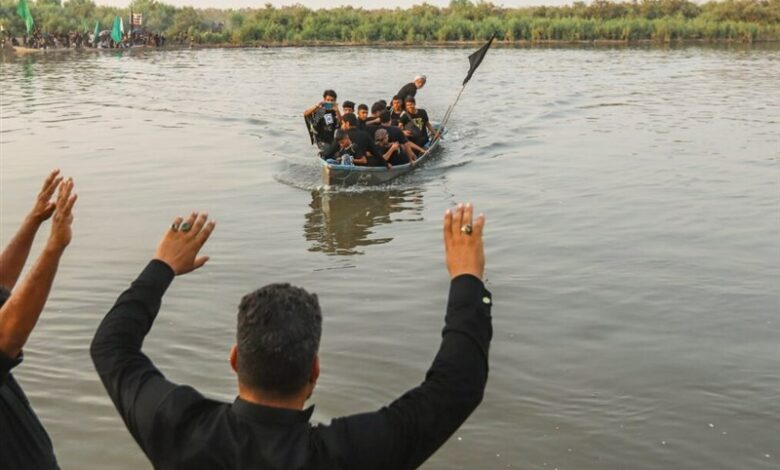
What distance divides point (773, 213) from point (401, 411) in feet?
36.2

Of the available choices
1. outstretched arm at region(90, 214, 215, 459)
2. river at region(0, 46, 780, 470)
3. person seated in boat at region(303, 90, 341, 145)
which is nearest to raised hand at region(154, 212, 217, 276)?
outstretched arm at region(90, 214, 215, 459)

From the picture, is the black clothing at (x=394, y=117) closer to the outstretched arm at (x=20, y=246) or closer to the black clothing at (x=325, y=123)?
the black clothing at (x=325, y=123)

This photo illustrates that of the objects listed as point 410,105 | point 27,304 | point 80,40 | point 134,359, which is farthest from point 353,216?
point 80,40

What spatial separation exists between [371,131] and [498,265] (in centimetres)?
573

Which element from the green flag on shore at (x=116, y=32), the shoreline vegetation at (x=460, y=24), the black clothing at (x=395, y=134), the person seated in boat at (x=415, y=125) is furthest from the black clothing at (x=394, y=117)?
the green flag on shore at (x=116, y=32)

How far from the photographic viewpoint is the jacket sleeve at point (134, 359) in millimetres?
2215

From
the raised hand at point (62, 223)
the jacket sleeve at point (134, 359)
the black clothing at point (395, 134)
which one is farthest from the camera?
the black clothing at point (395, 134)

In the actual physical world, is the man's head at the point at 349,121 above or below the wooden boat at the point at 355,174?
above

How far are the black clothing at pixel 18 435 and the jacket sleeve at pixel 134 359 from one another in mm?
469

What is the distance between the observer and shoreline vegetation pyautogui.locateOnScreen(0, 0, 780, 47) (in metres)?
57.4

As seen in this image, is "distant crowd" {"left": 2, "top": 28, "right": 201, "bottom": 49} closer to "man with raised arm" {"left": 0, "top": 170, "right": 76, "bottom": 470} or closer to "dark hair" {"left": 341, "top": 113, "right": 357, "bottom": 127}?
"dark hair" {"left": 341, "top": 113, "right": 357, "bottom": 127}

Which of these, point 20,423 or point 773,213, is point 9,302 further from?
point 773,213

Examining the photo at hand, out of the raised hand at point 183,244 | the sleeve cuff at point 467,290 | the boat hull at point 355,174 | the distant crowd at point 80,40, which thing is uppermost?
the distant crowd at point 80,40

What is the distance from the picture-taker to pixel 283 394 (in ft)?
6.88
